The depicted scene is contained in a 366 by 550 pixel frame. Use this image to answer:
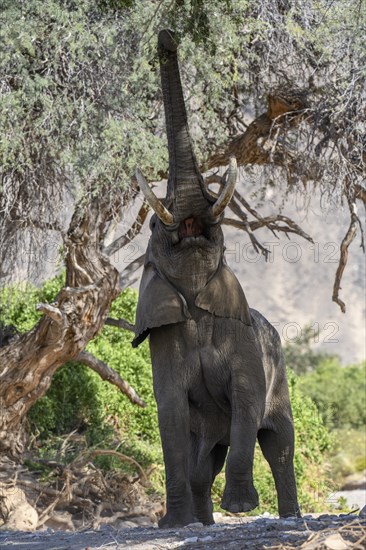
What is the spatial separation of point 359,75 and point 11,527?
624 cm

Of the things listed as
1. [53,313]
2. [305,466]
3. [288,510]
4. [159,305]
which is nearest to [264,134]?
[53,313]

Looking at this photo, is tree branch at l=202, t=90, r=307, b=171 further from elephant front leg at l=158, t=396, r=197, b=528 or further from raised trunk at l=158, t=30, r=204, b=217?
elephant front leg at l=158, t=396, r=197, b=528

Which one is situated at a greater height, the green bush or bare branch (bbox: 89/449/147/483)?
the green bush

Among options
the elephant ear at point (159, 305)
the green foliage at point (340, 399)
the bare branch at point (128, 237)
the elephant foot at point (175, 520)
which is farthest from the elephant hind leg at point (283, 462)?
the green foliage at point (340, 399)

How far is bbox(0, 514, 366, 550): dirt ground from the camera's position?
500cm

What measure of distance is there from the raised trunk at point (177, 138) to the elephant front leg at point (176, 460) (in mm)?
1371

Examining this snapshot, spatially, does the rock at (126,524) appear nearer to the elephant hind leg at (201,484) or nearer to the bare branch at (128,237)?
the bare branch at (128,237)

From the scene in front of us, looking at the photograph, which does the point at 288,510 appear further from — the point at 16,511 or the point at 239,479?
the point at 16,511

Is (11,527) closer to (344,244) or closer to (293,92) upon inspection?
(344,244)

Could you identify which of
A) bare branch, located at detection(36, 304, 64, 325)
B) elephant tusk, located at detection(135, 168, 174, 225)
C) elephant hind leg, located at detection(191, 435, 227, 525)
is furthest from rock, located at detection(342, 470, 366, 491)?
elephant tusk, located at detection(135, 168, 174, 225)

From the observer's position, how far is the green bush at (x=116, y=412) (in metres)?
14.7

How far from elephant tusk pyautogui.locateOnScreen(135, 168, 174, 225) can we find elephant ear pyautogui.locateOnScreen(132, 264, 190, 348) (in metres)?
0.49

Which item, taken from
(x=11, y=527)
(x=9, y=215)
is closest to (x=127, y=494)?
(x=11, y=527)

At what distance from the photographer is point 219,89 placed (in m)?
12.8
